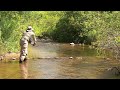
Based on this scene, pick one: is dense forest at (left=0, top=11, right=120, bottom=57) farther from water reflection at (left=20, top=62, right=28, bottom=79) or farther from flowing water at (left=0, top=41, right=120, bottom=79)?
water reflection at (left=20, top=62, right=28, bottom=79)

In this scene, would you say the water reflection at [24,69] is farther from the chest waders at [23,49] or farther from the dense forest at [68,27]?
the dense forest at [68,27]

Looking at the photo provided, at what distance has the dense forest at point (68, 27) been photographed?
13.1m

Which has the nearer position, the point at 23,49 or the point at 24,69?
the point at 24,69

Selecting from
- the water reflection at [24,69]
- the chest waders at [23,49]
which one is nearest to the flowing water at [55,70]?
the water reflection at [24,69]

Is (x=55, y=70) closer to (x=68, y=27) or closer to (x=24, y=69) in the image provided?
(x=24, y=69)

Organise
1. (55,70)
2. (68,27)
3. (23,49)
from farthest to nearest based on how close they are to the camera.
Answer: (68,27) < (23,49) < (55,70)

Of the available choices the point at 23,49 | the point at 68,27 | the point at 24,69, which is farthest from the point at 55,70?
the point at 68,27

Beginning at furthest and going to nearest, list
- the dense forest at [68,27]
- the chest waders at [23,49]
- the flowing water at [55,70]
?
the chest waders at [23,49] < the dense forest at [68,27] < the flowing water at [55,70]

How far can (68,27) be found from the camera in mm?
29906
